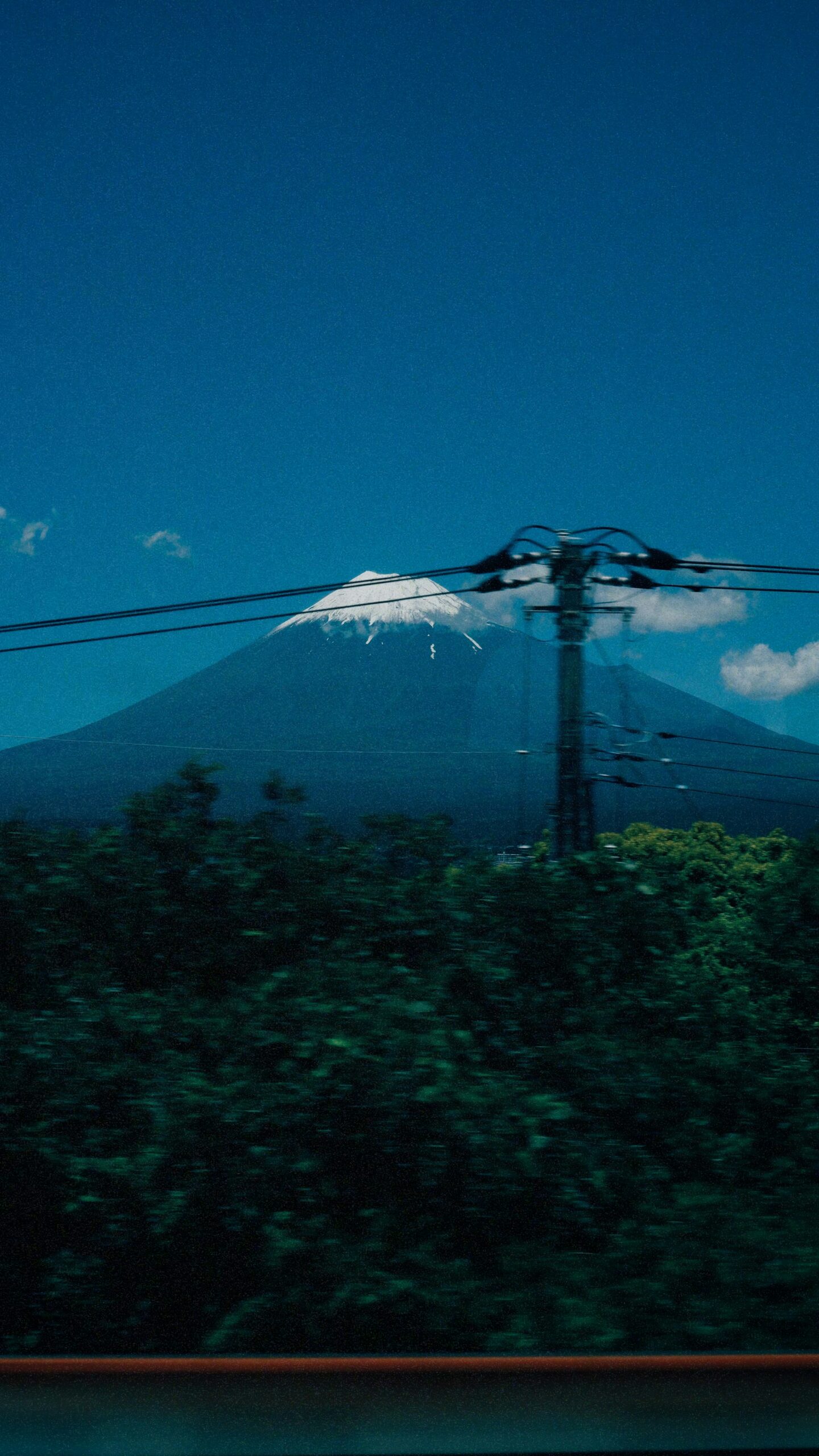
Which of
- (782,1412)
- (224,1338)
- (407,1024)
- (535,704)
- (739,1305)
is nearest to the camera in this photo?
(782,1412)

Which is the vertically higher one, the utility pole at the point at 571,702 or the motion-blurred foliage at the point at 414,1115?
the utility pole at the point at 571,702

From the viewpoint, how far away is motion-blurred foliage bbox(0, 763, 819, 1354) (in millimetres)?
4680

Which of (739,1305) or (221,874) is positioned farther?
(221,874)

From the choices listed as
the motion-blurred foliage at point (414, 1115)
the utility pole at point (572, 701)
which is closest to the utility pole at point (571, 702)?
the utility pole at point (572, 701)

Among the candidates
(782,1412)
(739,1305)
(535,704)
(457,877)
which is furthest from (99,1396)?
(535,704)

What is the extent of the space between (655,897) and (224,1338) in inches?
156

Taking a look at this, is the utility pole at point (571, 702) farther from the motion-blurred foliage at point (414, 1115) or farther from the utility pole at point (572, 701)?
the motion-blurred foliage at point (414, 1115)

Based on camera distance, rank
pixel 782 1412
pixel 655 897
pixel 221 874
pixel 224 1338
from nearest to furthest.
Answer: pixel 782 1412, pixel 224 1338, pixel 655 897, pixel 221 874

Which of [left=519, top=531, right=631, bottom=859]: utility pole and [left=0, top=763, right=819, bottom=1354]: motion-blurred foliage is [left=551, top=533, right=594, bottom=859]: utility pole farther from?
[left=0, top=763, right=819, bottom=1354]: motion-blurred foliage

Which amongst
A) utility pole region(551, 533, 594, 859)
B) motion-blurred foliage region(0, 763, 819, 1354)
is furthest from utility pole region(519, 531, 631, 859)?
motion-blurred foliage region(0, 763, 819, 1354)

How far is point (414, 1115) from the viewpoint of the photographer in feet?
17.3

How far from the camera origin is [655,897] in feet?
24.3

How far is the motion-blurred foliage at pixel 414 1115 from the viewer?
468 cm

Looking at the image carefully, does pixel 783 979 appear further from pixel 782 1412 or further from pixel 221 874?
pixel 782 1412
